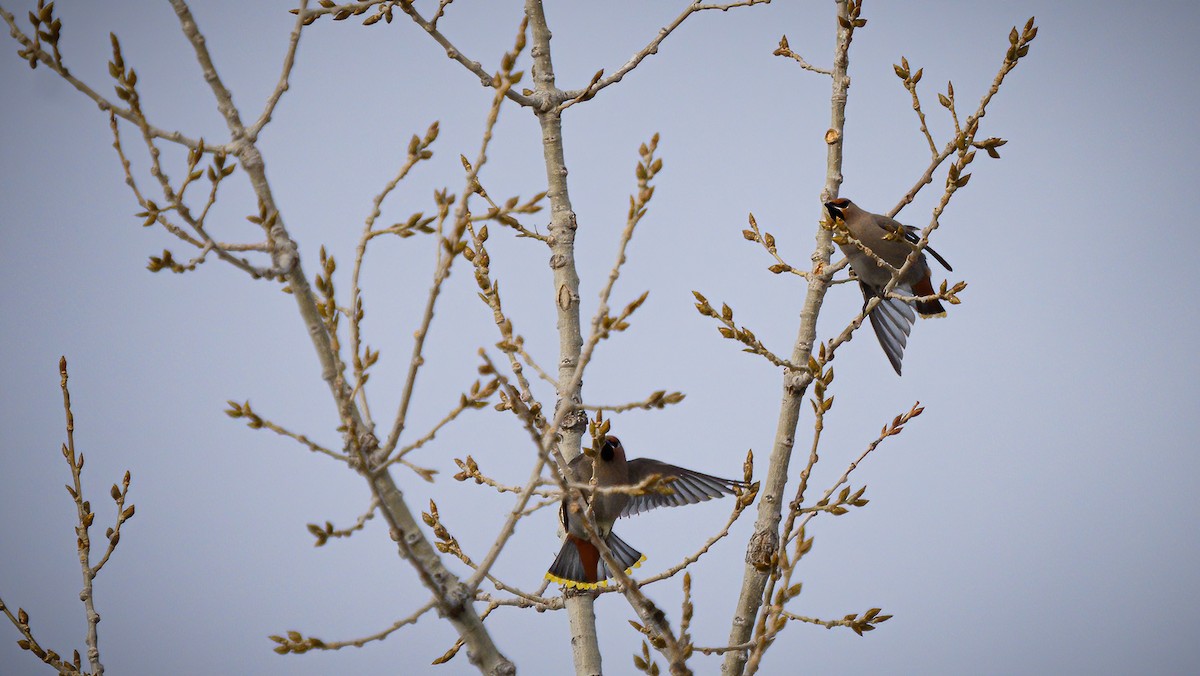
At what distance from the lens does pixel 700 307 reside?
7.54 feet

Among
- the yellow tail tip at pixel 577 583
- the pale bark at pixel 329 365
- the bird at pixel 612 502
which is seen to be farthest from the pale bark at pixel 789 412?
the pale bark at pixel 329 365

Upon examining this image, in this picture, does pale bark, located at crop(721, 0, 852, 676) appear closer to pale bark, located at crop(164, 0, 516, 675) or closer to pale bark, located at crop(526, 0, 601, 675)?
pale bark, located at crop(526, 0, 601, 675)

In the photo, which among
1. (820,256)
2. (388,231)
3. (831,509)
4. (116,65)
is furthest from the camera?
(820,256)

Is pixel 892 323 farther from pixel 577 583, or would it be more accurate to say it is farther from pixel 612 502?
pixel 577 583

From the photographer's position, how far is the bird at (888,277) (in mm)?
3059

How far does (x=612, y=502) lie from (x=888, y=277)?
1.00 metres

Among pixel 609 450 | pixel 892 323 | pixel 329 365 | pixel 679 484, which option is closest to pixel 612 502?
pixel 609 450

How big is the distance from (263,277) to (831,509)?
1207 millimetres

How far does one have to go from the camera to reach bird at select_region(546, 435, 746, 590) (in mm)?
2605

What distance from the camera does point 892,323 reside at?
3219 mm

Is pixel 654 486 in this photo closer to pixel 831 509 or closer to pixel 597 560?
pixel 831 509

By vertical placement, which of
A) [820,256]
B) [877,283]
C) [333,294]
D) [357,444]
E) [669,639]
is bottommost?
[669,639]

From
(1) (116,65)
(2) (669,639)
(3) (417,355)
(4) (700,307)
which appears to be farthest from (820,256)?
(1) (116,65)

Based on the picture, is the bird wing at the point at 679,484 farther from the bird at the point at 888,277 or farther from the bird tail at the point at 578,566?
the bird at the point at 888,277
